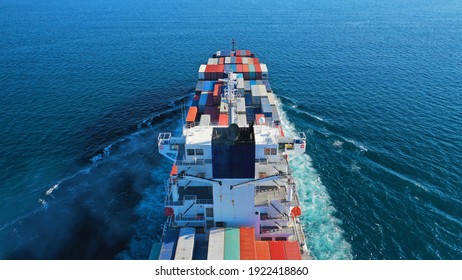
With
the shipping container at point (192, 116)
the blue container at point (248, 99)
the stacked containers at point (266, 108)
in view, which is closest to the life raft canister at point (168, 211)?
the shipping container at point (192, 116)

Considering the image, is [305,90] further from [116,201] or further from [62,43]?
[62,43]

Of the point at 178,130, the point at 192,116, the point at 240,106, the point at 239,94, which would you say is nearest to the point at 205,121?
the point at 192,116

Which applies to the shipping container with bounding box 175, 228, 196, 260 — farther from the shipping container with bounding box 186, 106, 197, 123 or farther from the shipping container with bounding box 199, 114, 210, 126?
the shipping container with bounding box 186, 106, 197, 123

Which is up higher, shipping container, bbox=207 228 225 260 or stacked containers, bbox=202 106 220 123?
stacked containers, bbox=202 106 220 123

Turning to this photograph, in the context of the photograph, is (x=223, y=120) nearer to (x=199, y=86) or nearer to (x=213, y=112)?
(x=213, y=112)

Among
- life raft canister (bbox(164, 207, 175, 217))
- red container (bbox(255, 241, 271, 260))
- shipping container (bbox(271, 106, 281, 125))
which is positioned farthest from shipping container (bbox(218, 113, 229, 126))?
red container (bbox(255, 241, 271, 260))

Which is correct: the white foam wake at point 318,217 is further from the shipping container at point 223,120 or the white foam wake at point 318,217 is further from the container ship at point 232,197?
the shipping container at point 223,120
